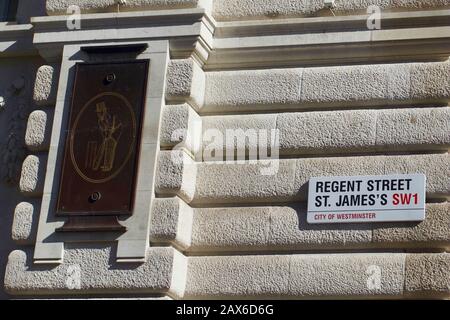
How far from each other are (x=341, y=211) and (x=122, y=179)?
247 cm

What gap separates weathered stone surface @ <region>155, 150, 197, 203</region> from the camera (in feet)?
47.9

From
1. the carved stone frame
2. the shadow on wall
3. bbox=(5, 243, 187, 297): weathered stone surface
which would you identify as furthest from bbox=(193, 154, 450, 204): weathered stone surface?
the shadow on wall

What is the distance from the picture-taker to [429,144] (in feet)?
47.0

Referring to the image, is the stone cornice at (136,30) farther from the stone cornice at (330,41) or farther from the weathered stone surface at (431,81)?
the weathered stone surface at (431,81)

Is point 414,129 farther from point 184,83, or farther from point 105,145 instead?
point 105,145

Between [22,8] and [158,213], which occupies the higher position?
[22,8]

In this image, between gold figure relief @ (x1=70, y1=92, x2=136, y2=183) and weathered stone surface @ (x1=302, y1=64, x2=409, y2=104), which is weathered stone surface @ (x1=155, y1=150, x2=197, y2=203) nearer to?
gold figure relief @ (x1=70, y1=92, x2=136, y2=183)

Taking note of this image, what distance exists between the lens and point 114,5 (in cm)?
1565

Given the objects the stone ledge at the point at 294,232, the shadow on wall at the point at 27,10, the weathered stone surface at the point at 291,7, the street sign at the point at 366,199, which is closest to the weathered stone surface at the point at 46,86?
the shadow on wall at the point at 27,10

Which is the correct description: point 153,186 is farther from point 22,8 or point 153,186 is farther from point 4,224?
point 22,8

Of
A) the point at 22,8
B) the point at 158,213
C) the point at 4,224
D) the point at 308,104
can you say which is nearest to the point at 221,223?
the point at 158,213

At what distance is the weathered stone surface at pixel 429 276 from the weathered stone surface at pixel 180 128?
9.35 feet
